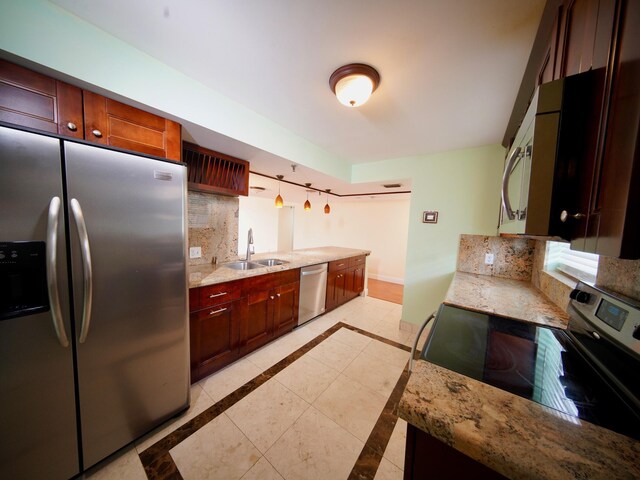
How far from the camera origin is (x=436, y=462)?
0.56 metres

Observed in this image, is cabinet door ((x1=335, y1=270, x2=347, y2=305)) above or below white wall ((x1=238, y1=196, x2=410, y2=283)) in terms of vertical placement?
below

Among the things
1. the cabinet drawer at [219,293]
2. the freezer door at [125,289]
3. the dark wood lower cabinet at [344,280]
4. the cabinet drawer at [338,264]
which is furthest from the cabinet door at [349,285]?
the freezer door at [125,289]

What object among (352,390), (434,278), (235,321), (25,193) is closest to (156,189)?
(25,193)

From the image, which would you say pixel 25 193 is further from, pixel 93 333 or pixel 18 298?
pixel 93 333

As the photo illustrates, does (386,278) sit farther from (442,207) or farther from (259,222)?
(259,222)

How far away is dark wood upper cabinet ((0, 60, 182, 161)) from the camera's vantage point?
979 millimetres

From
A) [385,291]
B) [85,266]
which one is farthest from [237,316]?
[385,291]

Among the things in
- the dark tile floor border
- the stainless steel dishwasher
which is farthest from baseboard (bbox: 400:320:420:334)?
the stainless steel dishwasher

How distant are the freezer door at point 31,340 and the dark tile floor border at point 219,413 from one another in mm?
407

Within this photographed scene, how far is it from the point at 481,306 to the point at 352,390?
121cm

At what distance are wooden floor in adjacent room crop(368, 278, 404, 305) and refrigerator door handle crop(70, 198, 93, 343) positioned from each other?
3863mm

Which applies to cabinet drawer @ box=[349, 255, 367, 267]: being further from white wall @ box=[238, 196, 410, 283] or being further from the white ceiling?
the white ceiling

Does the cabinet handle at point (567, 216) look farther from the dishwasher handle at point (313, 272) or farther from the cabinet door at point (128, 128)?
the dishwasher handle at point (313, 272)

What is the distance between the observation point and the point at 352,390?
5.86 ft
